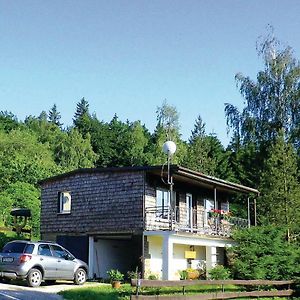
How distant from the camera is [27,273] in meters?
19.8

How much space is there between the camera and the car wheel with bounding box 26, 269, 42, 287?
19.9 m

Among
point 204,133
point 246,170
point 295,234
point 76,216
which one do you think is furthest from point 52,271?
point 204,133

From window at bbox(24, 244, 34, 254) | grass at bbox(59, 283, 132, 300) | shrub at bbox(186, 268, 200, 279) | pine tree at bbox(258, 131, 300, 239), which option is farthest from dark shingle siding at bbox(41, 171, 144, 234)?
pine tree at bbox(258, 131, 300, 239)

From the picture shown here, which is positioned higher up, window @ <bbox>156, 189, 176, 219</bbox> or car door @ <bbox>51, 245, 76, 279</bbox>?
window @ <bbox>156, 189, 176, 219</bbox>

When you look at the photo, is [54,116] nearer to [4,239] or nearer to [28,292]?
[4,239]

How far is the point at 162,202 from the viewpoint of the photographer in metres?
27.9

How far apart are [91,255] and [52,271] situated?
6558 mm

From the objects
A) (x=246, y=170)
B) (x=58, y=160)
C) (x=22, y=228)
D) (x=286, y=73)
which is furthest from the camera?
(x=58, y=160)

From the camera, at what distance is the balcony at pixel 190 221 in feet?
85.9

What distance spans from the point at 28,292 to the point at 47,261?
8.95ft

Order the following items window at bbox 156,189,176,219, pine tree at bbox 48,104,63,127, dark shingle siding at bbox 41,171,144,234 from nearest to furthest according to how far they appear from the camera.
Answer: dark shingle siding at bbox 41,171,144,234 → window at bbox 156,189,176,219 → pine tree at bbox 48,104,63,127

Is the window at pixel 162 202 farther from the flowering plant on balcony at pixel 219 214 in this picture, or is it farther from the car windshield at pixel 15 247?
the car windshield at pixel 15 247

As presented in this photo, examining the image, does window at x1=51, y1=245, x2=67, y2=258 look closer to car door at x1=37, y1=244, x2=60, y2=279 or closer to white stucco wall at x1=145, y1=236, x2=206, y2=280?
car door at x1=37, y1=244, x2=60, y2=279

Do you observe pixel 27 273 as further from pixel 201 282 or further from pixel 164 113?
pixel 164 113
